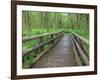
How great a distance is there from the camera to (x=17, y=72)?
1910mm

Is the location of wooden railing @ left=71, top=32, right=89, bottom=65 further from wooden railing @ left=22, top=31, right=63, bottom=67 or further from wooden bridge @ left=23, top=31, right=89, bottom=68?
wooden railing @ left=22, top=31, right=63, bottom=67

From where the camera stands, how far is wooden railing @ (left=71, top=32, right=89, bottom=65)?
2.10m

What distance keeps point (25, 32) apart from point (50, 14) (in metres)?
0.34

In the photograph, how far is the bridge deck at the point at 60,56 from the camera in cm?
201

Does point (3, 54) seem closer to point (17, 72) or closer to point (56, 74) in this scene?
point (17, 72)

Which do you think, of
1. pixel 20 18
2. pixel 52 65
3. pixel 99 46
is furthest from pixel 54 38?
pixel 99 46

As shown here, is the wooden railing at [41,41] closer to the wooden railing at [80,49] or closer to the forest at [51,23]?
the forest at [51,23]

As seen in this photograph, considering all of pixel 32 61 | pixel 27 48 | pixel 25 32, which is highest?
pixel 25 32

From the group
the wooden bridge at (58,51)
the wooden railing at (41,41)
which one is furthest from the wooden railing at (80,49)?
the wooden railing at (41,41)

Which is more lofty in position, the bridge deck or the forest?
the forest

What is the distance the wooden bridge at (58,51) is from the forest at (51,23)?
0.04 m

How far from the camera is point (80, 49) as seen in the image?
212 cm

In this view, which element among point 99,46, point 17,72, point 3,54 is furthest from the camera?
point 99,46

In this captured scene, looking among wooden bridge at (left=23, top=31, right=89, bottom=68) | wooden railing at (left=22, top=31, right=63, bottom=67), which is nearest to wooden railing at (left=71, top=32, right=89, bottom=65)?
wooden bridge at (left=23, top=31, right=89, bottom=68)
